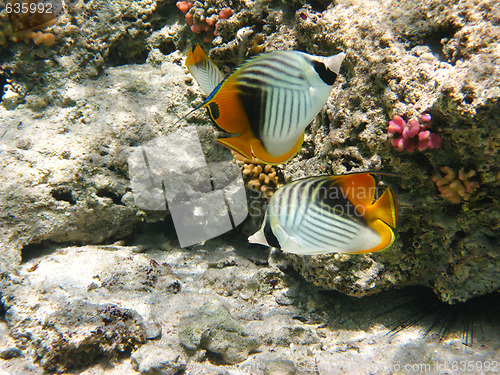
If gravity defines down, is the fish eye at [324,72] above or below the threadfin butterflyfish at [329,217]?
above

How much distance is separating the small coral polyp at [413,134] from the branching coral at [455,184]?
0.78 ft

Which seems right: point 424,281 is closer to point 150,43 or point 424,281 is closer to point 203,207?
point 203,207

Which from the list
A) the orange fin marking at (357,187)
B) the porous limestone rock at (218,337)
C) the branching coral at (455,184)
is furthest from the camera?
the porous limestone rock at (218,337)

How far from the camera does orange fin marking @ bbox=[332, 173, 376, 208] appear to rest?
4.84ft

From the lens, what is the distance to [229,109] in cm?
118

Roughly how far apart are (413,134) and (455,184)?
1.55 ft

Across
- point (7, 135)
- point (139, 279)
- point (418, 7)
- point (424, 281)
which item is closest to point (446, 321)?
point (424, 281)

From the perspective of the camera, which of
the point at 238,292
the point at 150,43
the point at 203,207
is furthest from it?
the point at 150,43

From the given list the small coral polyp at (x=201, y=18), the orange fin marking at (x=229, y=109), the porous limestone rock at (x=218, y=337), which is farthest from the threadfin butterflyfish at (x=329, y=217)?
the small coral polyp at (x=201, y=18)

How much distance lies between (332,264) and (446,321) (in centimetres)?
110

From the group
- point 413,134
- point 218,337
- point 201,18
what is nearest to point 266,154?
point 413,134

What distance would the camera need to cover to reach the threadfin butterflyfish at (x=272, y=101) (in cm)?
119

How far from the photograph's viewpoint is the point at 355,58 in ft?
8.30

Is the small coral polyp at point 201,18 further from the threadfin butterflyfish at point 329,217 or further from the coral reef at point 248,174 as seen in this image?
the threadfin butterflyfish at point 329,217
